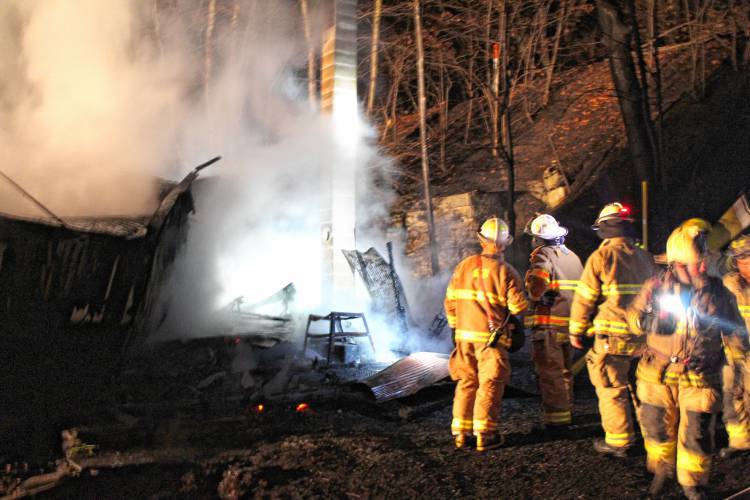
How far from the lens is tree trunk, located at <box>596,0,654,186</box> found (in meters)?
12.4

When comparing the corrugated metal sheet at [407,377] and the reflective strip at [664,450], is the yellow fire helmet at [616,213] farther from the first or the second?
the corrugated metal sheet at [407,377]

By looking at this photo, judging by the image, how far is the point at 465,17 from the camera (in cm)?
2102

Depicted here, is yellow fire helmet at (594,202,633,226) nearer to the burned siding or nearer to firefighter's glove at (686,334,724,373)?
firefighter's glove at (686,334,724,373)

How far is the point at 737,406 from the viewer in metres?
4.92

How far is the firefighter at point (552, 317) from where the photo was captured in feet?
17.9

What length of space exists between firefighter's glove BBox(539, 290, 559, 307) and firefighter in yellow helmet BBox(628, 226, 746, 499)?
1.61m

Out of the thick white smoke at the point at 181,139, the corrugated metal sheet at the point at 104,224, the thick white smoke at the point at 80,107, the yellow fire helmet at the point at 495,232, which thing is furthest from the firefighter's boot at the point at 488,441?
the thick white smoke at the point at 80,107

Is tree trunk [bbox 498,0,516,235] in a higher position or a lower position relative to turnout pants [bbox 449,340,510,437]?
higher

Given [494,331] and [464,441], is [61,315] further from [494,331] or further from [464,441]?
[494,331]

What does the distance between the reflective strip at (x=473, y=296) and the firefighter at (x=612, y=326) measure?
2.10 feet

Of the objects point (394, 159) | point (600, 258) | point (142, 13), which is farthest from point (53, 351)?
point (394, 159)

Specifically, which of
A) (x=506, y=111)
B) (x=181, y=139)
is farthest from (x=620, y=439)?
(x=506, y=111)

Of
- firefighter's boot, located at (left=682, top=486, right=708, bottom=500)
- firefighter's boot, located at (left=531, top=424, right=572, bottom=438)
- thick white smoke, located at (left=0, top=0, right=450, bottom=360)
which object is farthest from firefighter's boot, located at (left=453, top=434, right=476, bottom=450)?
thick white smoke, located at (left=0, top=0, right=450, bottom=360)

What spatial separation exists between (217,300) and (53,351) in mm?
4347
